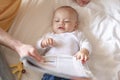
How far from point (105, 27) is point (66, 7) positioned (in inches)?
8.9

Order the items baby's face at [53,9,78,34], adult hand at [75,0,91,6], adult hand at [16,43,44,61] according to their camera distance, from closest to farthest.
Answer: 1. adult hand at [16,43,44,61]
2. baby's face at [53,9,78,34]
3. adult hand at [75,0,91,6]

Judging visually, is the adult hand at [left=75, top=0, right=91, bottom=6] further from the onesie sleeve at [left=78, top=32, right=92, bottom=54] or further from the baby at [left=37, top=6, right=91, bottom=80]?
the onesie sleeve at [left=78, top=32, right=92, bottom=54]

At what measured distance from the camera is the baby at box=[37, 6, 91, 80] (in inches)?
51.0

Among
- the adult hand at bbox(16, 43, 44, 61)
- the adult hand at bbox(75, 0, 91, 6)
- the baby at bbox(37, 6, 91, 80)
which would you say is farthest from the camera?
the adult hand at bbox(75, 0, 91, 6)

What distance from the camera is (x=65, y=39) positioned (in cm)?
137

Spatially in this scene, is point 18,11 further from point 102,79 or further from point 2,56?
point 102,79

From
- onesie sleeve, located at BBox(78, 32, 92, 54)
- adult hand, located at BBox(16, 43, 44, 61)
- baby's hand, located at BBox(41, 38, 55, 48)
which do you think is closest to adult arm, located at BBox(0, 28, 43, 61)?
adult hand, located at BBox(16, 43, 44, 61)

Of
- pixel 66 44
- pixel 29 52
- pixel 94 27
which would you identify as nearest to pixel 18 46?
pixel 29 52

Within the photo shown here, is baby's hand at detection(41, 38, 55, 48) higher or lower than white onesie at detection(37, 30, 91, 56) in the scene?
higher

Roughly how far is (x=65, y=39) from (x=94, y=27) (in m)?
0.21

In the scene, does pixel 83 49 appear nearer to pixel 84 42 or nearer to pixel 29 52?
pixel 84 42

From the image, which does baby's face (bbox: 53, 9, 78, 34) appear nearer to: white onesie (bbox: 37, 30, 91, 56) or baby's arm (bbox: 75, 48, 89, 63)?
white onesie (bbox: 37, 30, 91, 56)

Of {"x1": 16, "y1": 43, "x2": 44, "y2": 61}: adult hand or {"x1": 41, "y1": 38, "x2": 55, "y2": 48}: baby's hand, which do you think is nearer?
{"x1": 16, "y1": 43, "x2": 44, "y2": 61}: adult hand

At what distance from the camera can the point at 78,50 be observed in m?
1.35
